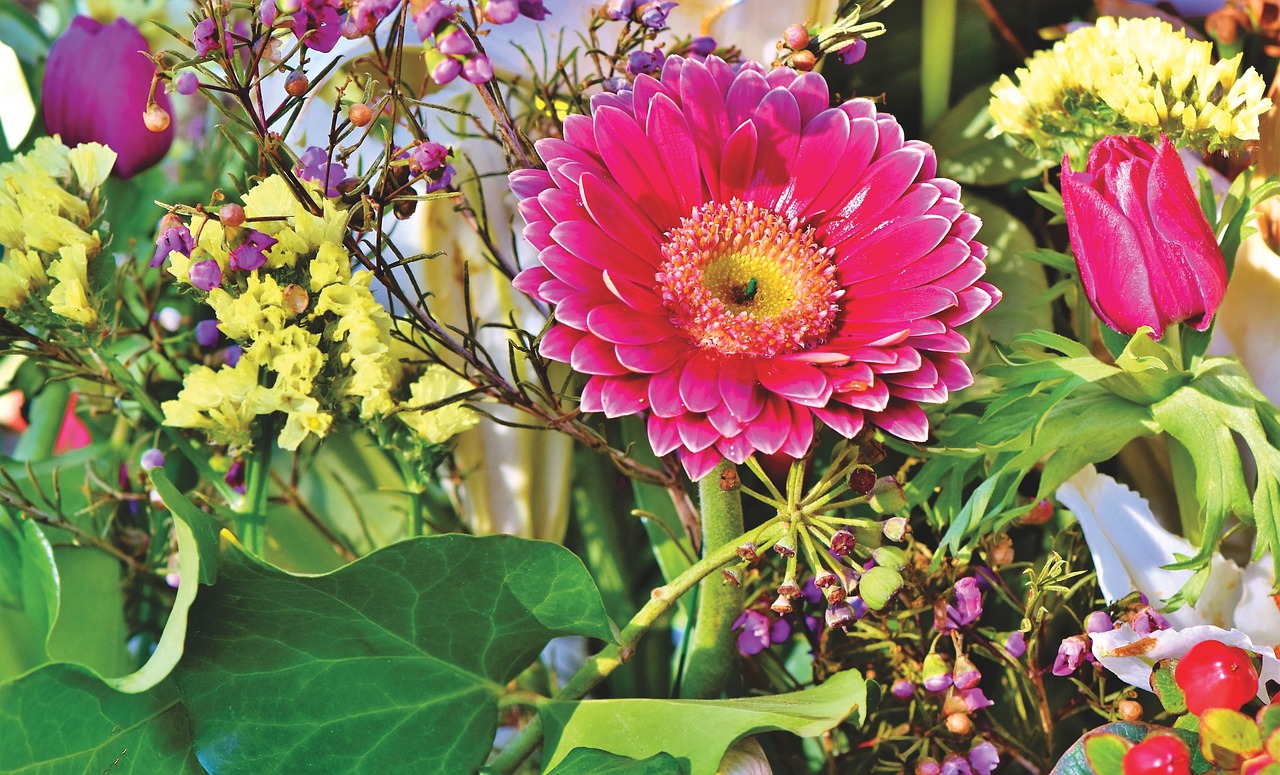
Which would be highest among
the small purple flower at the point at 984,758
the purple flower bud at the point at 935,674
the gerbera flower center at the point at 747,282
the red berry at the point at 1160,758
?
the gerbera flower center at the point at 747,282

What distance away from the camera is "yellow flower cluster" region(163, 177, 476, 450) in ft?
1.08

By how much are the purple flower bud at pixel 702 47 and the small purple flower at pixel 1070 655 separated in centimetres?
25

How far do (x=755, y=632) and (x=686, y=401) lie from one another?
130 mm

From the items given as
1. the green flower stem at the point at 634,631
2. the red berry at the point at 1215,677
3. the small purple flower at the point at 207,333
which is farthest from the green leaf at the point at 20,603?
the red berry at the point at 1215,677

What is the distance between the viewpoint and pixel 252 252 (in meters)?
0.33

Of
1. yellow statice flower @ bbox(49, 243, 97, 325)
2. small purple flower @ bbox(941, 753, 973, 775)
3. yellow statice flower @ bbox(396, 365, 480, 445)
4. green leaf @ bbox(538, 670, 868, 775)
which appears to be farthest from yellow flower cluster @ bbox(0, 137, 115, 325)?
small purple flower @ bbox(941, 753, 973, 775)

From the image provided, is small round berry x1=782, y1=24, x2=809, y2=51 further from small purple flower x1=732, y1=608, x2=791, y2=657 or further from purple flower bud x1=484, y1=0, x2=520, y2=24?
small purple flower x1=732, y1=608, x2=791, y2=657

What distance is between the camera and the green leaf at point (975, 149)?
48 centimetres

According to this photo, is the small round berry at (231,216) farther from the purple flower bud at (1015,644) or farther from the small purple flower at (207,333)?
the purple flower bud at (1015,644)

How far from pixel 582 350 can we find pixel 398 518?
21cm

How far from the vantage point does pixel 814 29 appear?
1.26 feet

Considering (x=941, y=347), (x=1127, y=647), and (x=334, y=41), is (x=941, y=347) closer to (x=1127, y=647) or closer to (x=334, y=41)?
(x=1127, y=647)

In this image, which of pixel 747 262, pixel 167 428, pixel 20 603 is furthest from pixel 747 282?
pixel 20 603

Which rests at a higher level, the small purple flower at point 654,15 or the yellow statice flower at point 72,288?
the small purple flower at point 654,15
